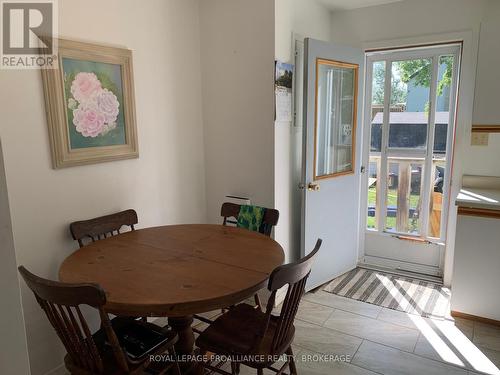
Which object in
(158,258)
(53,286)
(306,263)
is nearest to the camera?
(53,286)

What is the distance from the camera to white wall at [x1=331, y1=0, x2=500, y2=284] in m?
2.59

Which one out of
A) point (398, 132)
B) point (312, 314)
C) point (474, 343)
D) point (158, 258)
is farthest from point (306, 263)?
point (398, 132)

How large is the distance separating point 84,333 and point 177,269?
447 mm

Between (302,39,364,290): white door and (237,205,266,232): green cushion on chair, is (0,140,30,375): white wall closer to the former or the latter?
(237,205,266,232): green cushion on chair

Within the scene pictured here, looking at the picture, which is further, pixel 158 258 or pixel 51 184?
pixel 51 184

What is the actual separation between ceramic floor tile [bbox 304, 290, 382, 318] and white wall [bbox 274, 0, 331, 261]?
14.8 inches

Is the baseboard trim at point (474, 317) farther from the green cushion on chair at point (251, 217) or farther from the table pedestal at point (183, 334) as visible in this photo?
the table pedestal at point (183, 334)

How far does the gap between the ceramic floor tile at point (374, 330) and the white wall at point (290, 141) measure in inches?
25.8

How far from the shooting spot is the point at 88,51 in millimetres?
2055

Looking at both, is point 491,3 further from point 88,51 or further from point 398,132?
point 88,51

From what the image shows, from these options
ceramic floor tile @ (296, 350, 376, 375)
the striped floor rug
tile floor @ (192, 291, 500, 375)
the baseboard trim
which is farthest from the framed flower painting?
the baseboard trim

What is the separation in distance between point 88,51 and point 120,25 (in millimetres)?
323

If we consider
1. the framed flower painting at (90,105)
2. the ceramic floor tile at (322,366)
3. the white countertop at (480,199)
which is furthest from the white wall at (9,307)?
the white countertop at (480,199)

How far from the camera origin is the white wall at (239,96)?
2.63 meters
